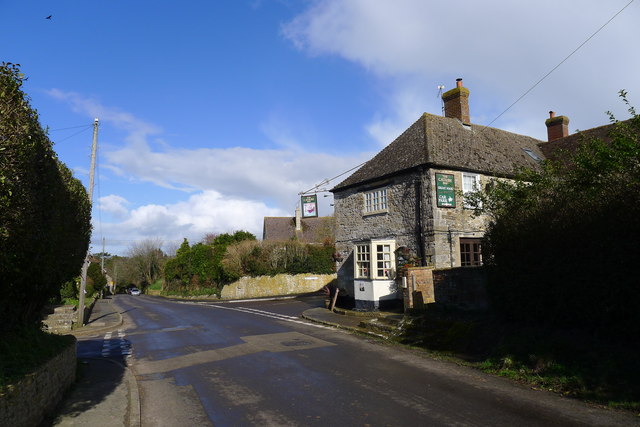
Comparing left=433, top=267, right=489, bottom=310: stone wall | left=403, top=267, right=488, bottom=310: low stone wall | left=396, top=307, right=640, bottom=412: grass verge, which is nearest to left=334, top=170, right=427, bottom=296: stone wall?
left=403, top=267, right=488, bottom=310: low stone wall

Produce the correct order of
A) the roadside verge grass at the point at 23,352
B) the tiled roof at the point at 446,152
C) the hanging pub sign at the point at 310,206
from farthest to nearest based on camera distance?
1. the hanging pub sign at the point at 310,206
2. the tiled roof at the point at 446,152
3. the roadside verge grass at the point at 23,352

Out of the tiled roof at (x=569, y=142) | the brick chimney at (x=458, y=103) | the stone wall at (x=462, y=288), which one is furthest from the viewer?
the brick chimney at (x=458, y=103)

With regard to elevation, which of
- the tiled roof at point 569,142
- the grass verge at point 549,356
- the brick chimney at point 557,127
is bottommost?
the grass verge at point 549,356

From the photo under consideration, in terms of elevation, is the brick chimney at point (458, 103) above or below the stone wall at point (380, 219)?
above

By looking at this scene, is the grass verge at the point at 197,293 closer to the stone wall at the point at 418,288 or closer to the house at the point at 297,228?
the house at the point at 297,228

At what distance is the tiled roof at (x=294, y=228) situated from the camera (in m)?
50.8

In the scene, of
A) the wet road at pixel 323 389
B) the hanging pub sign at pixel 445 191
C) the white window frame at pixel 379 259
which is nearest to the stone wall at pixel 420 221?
the hanging pub sign at pixel 445 191

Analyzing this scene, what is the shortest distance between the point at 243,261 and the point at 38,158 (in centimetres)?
3181

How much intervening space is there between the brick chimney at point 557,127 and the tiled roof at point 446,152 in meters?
5.25

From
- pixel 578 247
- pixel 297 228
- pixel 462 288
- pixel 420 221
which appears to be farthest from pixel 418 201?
pixel 297 228

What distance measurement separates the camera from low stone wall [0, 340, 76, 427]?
4965 mm

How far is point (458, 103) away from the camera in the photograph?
24109 mm

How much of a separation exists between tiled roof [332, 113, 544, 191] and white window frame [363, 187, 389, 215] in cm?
73

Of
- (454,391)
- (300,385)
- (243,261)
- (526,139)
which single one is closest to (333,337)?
(300,385)
